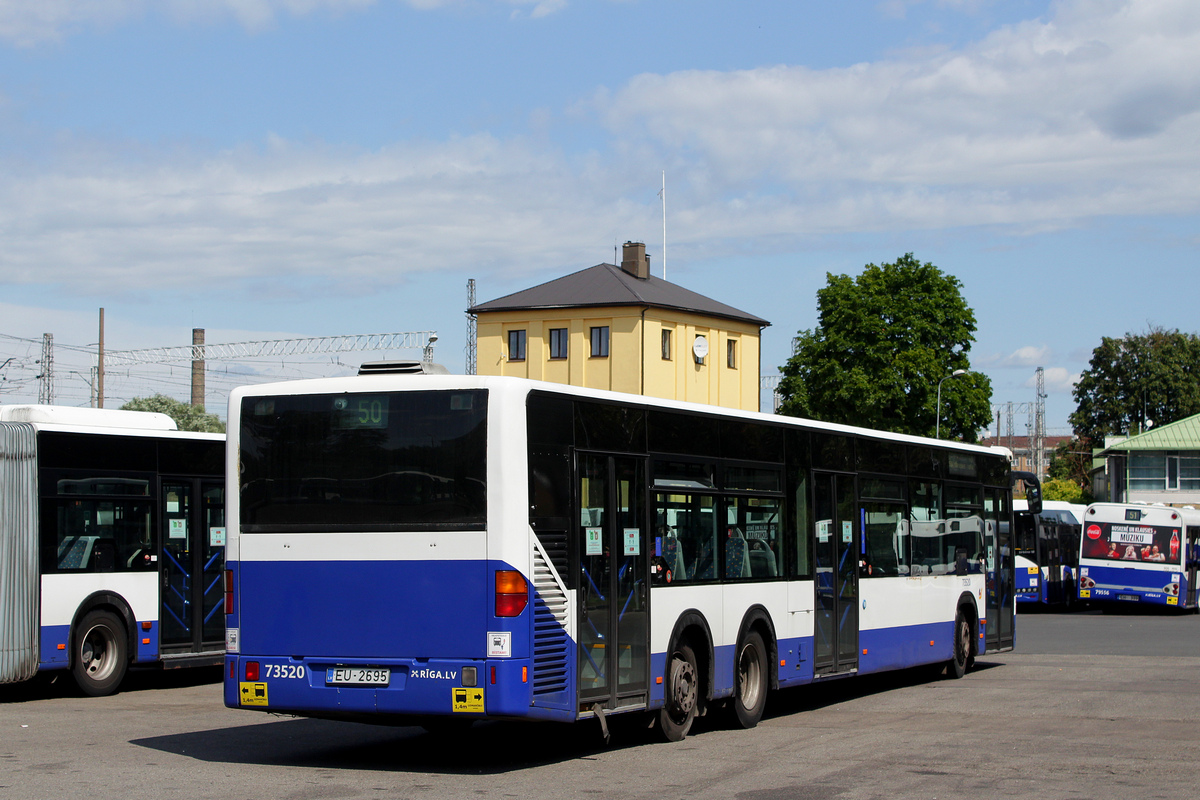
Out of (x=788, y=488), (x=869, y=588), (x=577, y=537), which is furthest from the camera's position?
(x=869, y=588)

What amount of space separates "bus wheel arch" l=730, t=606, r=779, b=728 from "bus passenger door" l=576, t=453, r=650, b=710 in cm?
196

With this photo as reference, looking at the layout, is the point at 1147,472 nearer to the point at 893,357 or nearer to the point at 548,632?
the point at 893,357

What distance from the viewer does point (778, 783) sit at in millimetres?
10172

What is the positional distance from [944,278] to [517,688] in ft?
195

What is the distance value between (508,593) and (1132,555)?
3188 centimetres

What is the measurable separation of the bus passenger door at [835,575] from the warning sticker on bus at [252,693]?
6154 millimetres

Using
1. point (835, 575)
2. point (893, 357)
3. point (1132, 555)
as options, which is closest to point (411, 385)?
point (835, 575)

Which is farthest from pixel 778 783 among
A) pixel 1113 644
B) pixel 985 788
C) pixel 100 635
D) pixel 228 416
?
pixel 1113 644

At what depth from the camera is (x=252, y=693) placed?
10.9 m

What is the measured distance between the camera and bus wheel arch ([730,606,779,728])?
1340 cm

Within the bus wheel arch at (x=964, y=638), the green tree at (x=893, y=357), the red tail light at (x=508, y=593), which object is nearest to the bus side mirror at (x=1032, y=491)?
the bus wheel arch at (x=964, y=638)

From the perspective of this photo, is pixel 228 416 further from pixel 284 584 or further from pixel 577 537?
pixel 577 537

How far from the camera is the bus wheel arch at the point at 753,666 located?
13398mm

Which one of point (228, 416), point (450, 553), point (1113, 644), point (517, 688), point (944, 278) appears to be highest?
point (944, 278)
